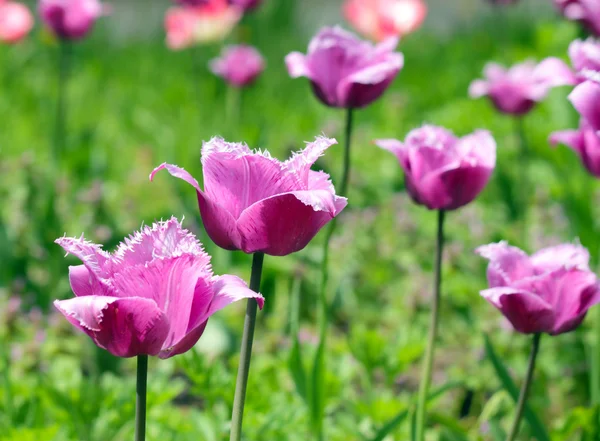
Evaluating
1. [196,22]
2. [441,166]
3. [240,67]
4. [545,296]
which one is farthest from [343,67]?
[196,22]

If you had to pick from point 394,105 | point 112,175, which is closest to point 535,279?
point 112,175

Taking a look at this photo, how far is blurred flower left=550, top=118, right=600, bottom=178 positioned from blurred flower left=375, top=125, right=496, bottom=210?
0.20m

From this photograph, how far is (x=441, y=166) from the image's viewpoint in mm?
1267

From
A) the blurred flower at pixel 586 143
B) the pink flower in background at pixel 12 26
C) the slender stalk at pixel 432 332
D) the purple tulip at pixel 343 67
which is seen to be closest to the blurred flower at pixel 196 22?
the pink flower in background at pixel 12 26

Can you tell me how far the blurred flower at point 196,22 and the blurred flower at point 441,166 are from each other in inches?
81.1

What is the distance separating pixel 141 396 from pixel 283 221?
0.74 ft

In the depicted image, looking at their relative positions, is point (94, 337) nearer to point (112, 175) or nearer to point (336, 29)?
point (336, 29)

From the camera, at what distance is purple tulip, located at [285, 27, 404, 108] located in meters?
1.42

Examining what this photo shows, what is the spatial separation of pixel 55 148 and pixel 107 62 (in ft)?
9.21

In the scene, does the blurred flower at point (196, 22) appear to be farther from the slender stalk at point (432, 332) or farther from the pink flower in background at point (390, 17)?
the slender stalk at point (432, 332)

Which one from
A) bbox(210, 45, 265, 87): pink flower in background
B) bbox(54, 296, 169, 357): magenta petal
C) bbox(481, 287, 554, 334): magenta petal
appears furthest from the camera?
bbox(210, 45, 265, 87): pink flower in background

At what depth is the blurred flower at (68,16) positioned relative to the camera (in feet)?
8.18

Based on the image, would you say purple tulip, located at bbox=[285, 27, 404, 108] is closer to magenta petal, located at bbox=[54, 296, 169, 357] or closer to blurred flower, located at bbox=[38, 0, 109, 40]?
magenta petal, located at bbox=[54, 296, 169, 357]

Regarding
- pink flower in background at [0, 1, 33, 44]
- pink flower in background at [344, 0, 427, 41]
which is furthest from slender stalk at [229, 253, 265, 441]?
pink flower in background at [0, 1, 33, 44]
